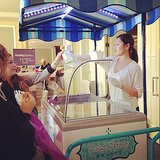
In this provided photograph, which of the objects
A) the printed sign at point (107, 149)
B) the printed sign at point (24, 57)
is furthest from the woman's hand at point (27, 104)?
the printed sign at point (24, 57)

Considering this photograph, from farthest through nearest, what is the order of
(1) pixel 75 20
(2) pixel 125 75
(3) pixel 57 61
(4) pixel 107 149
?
(1) pixel 75 20 → (3) pixel 57 61 → (2) pixel 125 75 → (4) pixel 107 149

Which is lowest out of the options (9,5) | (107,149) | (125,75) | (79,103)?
(107,149)

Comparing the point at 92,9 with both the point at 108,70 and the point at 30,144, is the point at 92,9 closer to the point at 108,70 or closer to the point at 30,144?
the point at 108,70

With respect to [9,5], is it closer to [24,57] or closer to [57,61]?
[24,57]

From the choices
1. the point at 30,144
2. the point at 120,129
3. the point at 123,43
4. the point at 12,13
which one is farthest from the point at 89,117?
the point at 12,13

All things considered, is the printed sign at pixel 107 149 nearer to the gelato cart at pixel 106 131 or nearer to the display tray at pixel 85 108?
the gelato cart at pixel 106 131

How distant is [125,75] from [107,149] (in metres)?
0.79

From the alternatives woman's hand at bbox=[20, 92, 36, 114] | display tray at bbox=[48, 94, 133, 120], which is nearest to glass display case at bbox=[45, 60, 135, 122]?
display tray at bbox=[48, 94, 133, 120]

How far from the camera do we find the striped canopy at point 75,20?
237 cm

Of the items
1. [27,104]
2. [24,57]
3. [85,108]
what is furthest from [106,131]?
[24,57]

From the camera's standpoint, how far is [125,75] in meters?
2.00

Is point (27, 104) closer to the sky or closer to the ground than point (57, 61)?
closer to the ground

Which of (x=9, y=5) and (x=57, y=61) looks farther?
(x=9, y=5)

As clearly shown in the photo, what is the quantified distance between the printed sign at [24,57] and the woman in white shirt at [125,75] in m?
1.09
